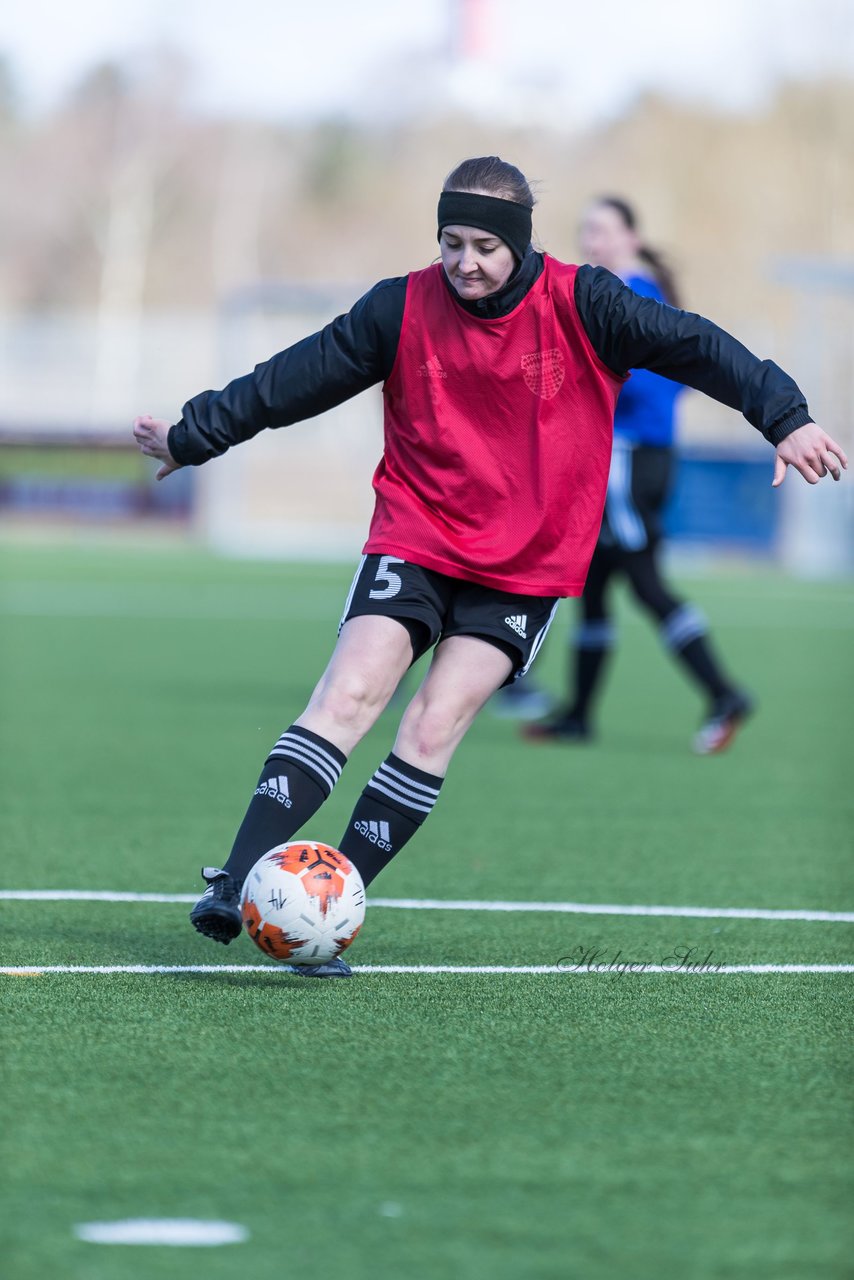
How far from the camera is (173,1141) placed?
306cm

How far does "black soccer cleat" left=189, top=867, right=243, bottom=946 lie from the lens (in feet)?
13.4

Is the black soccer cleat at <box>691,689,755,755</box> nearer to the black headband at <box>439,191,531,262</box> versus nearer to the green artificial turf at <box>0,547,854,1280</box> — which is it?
the green artificial turf at <box>0,547,854,1280</box>

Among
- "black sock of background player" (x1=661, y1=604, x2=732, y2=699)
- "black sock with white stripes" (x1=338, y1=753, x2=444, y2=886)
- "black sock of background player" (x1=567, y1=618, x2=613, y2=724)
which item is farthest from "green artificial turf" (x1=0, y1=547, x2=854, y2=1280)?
"black sock of background player" (x1=567, y1=618, x2=613, y2=724)

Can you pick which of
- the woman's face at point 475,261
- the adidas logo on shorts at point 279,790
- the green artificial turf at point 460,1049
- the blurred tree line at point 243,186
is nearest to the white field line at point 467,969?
the green artificial turf at point 460,1049

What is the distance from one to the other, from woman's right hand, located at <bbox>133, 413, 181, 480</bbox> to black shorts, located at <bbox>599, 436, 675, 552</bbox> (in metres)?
4.54

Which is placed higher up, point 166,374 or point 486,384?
point 166,374

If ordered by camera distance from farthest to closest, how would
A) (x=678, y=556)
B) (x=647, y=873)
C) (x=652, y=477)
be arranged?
(x=678, y=556) → (x=652, y=477) → (x=647, y=873)

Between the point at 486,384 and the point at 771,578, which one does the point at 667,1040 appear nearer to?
the point at 486,384

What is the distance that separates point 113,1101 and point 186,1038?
441 millimetres

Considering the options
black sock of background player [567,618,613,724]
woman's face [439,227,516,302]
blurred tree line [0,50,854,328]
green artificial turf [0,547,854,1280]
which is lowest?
green artificial turf [0,547,854,1280]

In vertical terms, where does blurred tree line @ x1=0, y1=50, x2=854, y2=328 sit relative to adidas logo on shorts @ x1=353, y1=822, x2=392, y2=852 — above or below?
above

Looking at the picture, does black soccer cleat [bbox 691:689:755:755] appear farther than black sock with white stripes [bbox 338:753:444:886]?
Yes

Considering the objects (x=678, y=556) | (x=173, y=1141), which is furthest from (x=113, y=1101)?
(x=678, y=556)

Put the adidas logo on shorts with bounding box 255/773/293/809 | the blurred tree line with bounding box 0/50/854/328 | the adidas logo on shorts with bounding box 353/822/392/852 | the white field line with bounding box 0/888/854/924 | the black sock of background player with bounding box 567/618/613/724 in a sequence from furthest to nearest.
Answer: the blurred tree line with bounding box 0/50/854/328 → the black sock of background player with bounding box 567/618/613/724 → the white field line with bounding box 0/888/854/924 → the adidas logo on shorts with bounding box 353/822/392/852 → the adidas logo on shorts with bounding box 255/773/293/809
